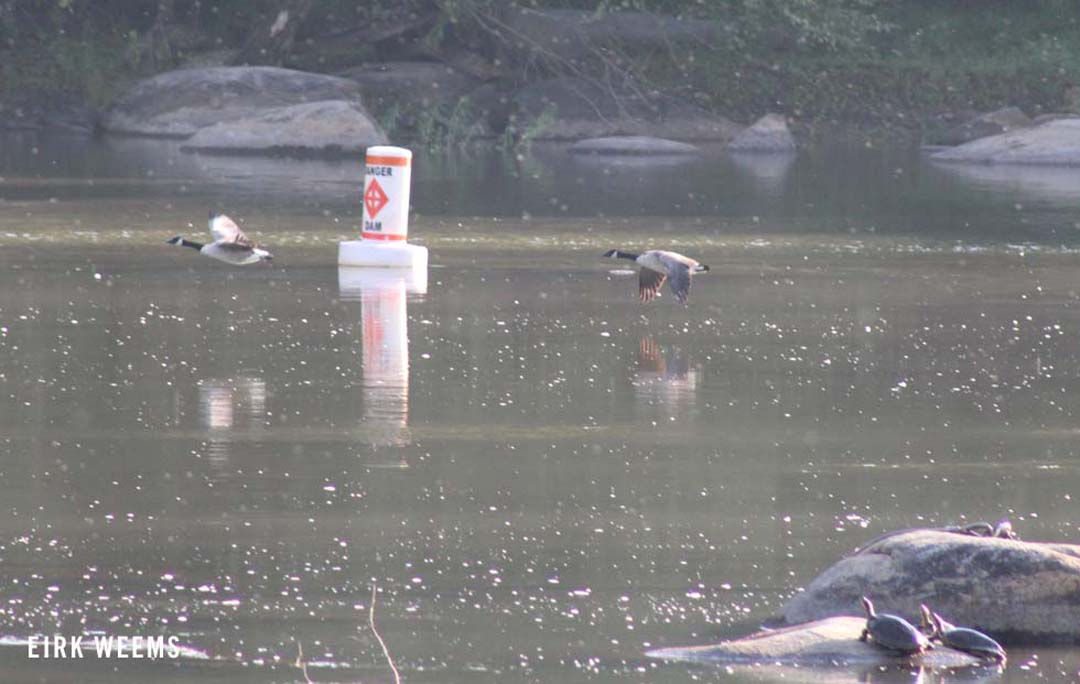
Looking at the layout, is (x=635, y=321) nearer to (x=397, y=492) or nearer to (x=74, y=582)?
(x=397, y=492)

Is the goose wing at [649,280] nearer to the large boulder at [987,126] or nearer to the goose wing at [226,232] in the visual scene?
the goose wing at [226,232]

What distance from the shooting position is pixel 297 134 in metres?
33.4

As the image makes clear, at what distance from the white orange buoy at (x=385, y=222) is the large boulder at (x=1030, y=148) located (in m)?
19.4

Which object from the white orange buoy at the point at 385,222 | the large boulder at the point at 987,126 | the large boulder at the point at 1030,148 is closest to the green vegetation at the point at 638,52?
the large boulder at the point at 987,126

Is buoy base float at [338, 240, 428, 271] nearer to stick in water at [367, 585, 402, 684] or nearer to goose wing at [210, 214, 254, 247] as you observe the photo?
goose wing at [210, 214, 254, 247]

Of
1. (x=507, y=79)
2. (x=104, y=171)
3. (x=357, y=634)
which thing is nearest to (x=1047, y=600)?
(x=357, y=634)

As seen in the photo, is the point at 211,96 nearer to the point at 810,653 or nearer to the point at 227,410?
the point at 227,410

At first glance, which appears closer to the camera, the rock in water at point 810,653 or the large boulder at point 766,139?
the rock in water at point 810,653

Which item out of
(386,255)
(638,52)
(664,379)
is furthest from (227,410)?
(638,52)

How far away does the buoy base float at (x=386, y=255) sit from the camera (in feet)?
51.0

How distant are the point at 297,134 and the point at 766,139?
849 cm

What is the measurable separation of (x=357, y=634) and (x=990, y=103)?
3726 centimetres

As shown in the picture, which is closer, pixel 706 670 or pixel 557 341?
pixel 706 670

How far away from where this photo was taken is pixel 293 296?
45.5ft
